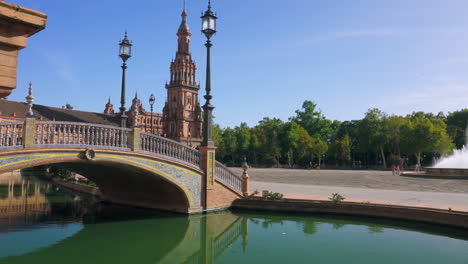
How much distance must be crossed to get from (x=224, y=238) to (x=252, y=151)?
77796 millimetres

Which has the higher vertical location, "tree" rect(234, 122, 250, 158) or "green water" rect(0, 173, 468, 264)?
"tree" rect(234, 122, 250, 158)

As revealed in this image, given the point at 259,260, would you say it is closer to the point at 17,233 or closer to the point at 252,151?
the point at 17,233

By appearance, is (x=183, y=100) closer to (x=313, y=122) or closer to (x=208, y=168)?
(x=313, y=122)

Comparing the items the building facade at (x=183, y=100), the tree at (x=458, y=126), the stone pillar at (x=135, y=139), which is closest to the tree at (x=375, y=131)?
the tree at (x=458, y=126)

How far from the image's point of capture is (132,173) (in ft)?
54.6

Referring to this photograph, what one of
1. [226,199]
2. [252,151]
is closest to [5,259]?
[226,199]

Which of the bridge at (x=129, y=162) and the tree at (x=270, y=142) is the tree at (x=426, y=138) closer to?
the tree at (x=270, y=142)

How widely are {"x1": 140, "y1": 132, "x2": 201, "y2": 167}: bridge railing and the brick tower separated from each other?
74.4 metres

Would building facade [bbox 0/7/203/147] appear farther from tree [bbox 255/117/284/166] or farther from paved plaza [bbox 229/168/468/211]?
paved plaza [bbox 229/168/468/211]

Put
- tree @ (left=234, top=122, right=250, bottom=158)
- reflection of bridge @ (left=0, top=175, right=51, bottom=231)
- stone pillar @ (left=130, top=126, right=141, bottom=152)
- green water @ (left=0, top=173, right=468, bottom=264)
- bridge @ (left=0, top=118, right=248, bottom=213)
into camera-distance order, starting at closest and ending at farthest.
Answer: green water @ (left=0, top=173, right=468, bottom=264) < bridge @ (left=0, top=118, right=248, bottom=213) < stone pillar @ (left=130, top=126, right=141, bottom=152) < reflection of bridge @ (left=0, top=175, right=51, bottom=231) < tree @ (left=234, top=122, right=250, bottom=158)

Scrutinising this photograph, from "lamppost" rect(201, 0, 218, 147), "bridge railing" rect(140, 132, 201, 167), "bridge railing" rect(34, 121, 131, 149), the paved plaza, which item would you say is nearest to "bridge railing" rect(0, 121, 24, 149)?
"bridge railing" rect(34, 121, 131, 149)

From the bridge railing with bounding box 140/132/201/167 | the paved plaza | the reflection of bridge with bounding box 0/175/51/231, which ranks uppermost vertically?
the bridge railing with bounding box 140/132/201/167

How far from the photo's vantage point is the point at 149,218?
17.0 meters

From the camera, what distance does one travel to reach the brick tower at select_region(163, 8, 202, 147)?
91625mm
